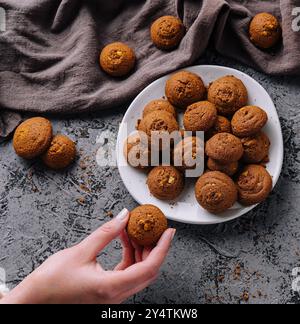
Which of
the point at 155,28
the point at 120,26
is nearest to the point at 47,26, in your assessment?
the point at 120,26

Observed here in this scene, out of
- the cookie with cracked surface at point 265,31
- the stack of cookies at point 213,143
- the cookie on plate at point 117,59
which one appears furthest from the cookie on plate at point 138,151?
the cookie with cracked surface at point 265,31

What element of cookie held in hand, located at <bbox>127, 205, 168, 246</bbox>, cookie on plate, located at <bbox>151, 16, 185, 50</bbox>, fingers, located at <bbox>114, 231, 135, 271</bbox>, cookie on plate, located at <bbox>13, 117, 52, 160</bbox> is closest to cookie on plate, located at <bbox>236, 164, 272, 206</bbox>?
cookie held in hand, located at <bbox>127, 205, 168, 246</bbox>

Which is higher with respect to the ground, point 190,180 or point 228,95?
point 228,95

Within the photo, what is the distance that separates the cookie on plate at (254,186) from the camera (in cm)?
148

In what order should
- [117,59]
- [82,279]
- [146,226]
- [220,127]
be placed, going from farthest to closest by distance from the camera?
[117,59], [220,127], [146,226], [82,279]

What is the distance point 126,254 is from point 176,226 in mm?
196

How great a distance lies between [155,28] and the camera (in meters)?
1.64

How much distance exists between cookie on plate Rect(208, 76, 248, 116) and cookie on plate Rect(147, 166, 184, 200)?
0.75 ft

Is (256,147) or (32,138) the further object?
(32,138)

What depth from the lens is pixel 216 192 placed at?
4.75 feet
